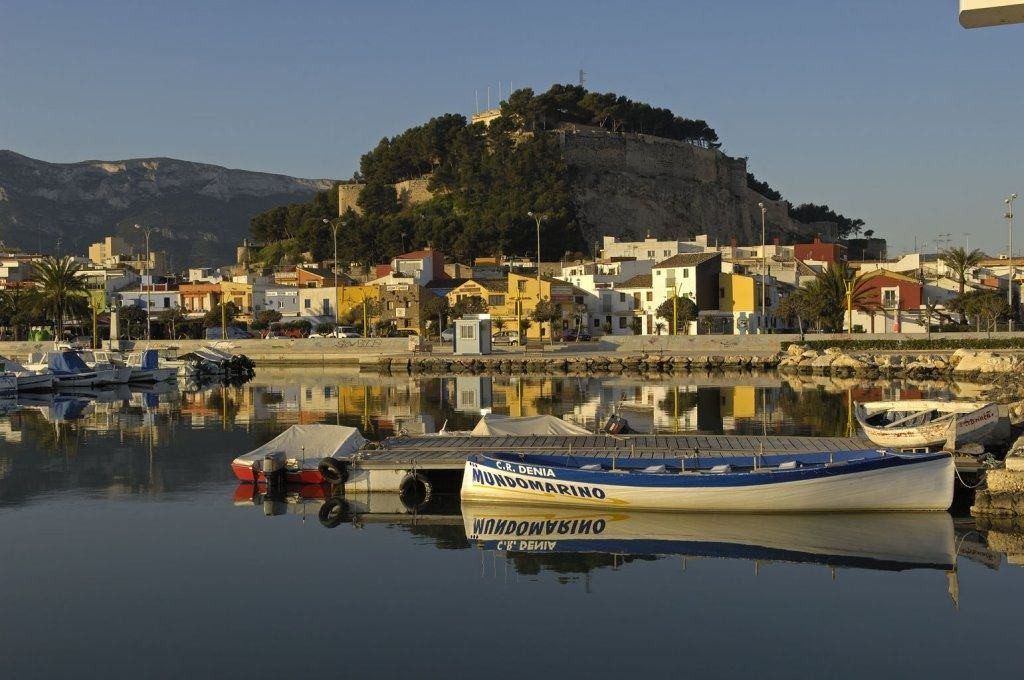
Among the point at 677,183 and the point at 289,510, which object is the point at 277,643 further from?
the point at 677,183

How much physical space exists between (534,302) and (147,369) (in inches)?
1232

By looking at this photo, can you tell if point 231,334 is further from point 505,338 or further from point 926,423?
point 926,423

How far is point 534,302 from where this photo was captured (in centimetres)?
8250

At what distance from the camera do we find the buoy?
21.9 meters

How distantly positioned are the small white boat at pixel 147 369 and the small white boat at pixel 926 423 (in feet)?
138

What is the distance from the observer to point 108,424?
123ft

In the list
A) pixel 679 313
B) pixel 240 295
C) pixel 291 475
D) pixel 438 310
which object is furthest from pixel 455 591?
pixel 240 295

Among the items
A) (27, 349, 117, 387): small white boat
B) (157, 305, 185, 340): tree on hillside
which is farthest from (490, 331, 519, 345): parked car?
(157, 305, 185, 340): tree on hillside

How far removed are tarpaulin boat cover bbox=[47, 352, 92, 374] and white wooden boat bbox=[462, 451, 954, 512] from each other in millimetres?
42123

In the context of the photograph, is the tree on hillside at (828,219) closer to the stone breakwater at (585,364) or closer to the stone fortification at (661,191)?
the stone fortification at (661,191)

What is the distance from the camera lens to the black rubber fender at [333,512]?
20.0 meters

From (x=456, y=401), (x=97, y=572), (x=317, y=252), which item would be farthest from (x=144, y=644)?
(x=317, y=252)

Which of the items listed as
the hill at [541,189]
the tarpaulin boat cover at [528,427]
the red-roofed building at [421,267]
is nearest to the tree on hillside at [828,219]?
the hill at [541,189]

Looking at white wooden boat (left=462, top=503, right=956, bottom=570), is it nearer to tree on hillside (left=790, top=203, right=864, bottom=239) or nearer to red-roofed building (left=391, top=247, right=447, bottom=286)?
red-roofed building (left=391, top=247, right=447, bottom=286)
